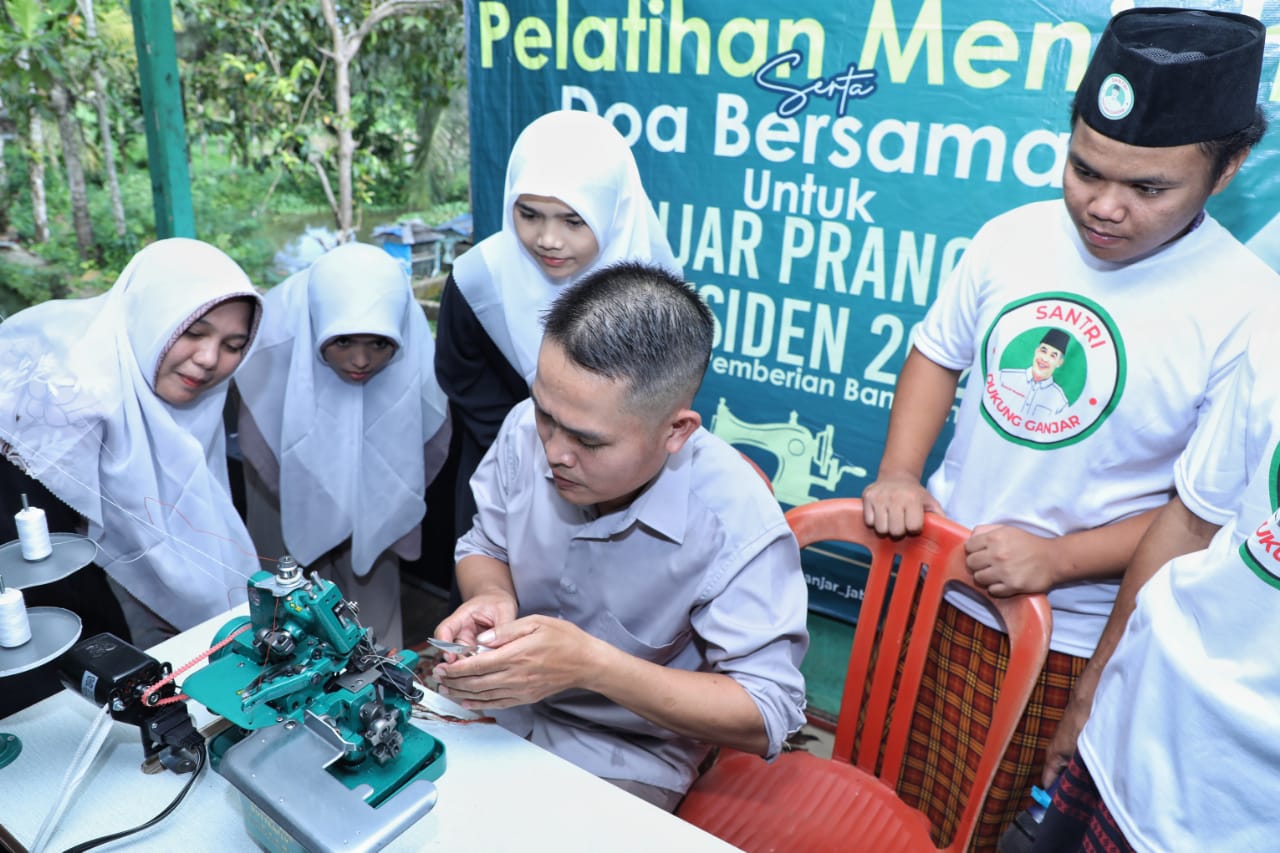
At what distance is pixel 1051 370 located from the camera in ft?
5.63

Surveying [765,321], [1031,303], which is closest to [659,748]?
[1031,303]

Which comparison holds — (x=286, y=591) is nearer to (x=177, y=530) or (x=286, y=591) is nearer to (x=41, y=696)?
(x=41, y=696)

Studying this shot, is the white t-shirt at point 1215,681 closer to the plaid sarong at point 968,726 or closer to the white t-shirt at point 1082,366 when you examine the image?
the white t-shirt at point 1082,366

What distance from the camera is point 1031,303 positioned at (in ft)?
5.76

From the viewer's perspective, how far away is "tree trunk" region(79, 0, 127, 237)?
4977mm

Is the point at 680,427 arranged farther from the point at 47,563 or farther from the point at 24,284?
the point at 24,284

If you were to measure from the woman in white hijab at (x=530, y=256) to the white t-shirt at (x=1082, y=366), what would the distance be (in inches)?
38.8

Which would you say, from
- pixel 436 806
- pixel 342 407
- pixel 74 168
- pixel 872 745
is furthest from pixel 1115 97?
pixel 74 168

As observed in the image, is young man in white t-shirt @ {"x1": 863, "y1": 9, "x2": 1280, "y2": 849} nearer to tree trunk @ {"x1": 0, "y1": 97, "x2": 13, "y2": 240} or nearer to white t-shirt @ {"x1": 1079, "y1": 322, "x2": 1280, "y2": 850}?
white t-shirt @ {"x1": 1079, "y1": 322, "x2": 1280, "y2": 850}

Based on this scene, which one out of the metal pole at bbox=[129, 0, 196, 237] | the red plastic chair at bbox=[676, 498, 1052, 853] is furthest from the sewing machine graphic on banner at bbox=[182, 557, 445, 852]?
the metal pole at bbox=[129, 0, 196, 237]

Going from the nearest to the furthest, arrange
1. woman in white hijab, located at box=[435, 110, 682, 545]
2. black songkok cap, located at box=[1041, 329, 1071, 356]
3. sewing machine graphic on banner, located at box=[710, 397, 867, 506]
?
1. black songkok cap, located at box=[1041, 329, 1071, 356]
2. woman in white hijab, located at box=[435, 110, 682, 545]
3. sewing machine graphic on banner, located at box=[710, 397, 867, 506]

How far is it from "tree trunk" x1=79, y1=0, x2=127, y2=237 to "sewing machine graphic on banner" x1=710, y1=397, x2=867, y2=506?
4.69 meters

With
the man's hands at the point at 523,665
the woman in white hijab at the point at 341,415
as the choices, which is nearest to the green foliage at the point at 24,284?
the woman in white hijab at the point at 341,415

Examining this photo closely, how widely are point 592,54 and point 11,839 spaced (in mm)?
2779
